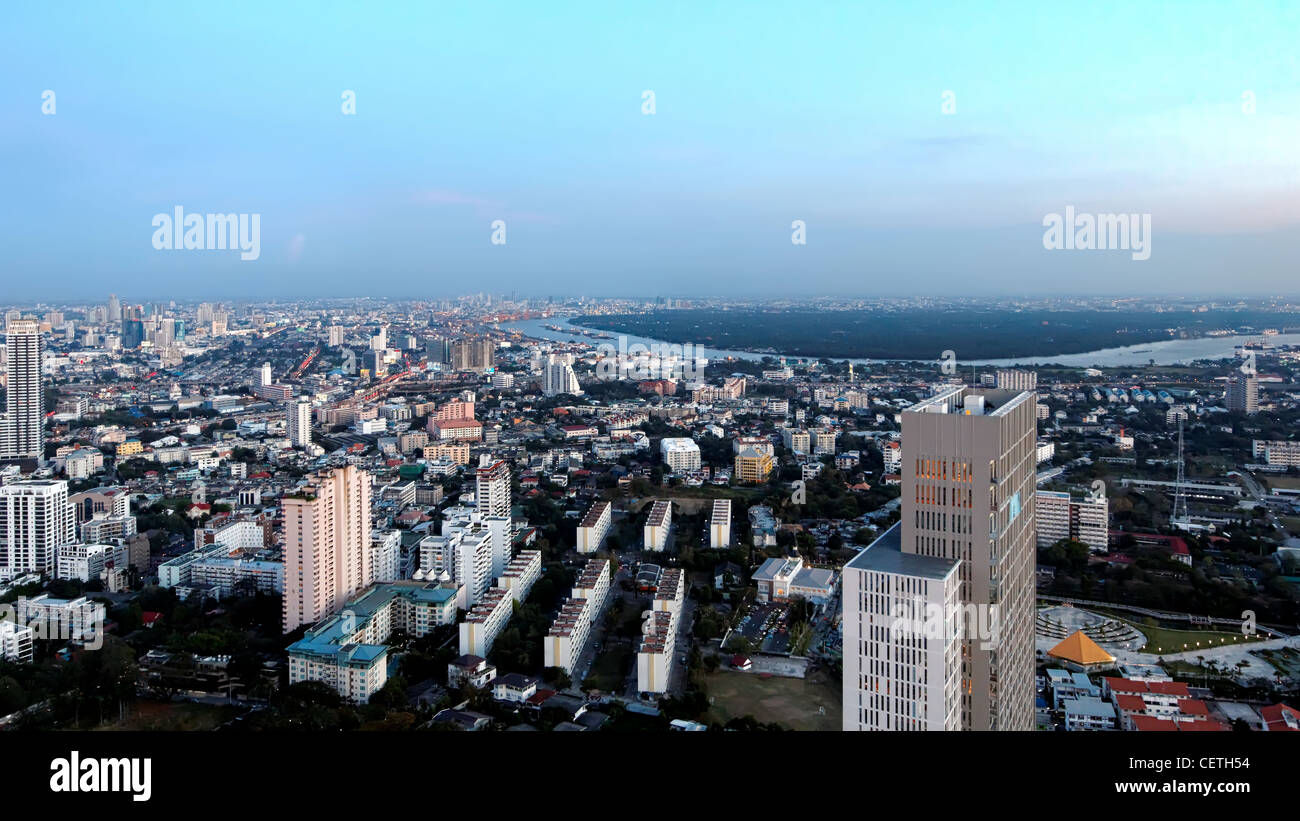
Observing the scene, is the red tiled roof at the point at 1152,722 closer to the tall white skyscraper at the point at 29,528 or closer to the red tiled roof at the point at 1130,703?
the red tiled roof at the point at 1130,703

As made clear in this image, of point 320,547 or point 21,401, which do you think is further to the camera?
point 21,401

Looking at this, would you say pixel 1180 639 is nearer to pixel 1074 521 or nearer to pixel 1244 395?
pixel 1074 521

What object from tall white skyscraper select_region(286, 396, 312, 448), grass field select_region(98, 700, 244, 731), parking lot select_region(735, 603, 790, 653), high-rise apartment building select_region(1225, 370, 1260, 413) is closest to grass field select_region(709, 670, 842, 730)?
parking lot select_region(735, 603, 790, 653)

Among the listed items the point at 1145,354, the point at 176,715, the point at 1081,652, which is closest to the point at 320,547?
the point at 176,715

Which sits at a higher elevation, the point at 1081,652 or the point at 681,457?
the point at 681,457

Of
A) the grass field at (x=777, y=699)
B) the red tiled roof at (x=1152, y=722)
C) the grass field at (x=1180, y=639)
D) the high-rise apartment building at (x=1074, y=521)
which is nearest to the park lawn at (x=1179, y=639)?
the grass field at (x=1180, y=639)

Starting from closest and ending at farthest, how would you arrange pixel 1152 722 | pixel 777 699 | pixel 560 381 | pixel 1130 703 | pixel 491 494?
pixel 1152 722 < pixel 1130 703 < pixel 777 699 < pixel 491 494 < pixel 560 381
